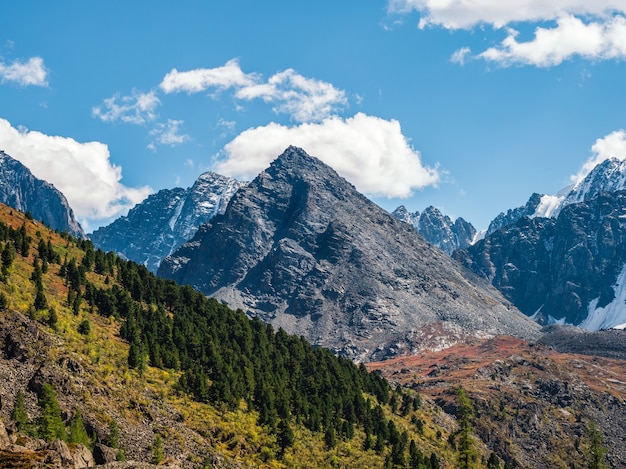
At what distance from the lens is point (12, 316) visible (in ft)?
307

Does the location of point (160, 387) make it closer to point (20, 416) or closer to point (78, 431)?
point (78, 431)

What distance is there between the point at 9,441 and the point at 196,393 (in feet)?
183

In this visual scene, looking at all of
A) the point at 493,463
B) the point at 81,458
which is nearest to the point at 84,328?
the point at 81,458

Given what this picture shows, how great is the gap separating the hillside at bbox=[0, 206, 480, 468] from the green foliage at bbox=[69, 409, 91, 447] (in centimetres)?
55

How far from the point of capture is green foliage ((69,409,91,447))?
76875 mm

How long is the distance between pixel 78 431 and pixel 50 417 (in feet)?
11.5

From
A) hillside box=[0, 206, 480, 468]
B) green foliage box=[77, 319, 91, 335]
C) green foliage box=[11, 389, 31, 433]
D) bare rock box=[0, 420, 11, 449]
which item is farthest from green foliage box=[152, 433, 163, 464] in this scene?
bare rock box=[0, 420, 11, 449]

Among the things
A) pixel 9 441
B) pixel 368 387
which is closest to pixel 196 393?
pixel 9 441

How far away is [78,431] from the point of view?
78500mm

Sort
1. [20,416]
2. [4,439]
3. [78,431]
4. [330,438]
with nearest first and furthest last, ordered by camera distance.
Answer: [4,439], [20,416], [78,431], [330,438]

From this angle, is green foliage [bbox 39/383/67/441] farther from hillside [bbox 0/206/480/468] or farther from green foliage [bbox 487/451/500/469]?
green foliage [bbox 487/451/500/469]

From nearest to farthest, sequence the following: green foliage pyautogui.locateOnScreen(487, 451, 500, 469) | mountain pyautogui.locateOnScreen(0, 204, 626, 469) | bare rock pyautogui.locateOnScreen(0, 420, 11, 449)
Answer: bare rock pyautogui.locateOnScreen(0, 420, 11, 449) → mountain pyautogui.locateOnScreen(0, 204, 626, 469) → green foliage pyautogui.locateOnScreen(487, 451, 500, 469)

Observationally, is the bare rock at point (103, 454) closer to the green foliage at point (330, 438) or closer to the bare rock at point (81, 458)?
the bare rock at point (81, 458)

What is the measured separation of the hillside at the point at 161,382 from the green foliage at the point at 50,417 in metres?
0.29
